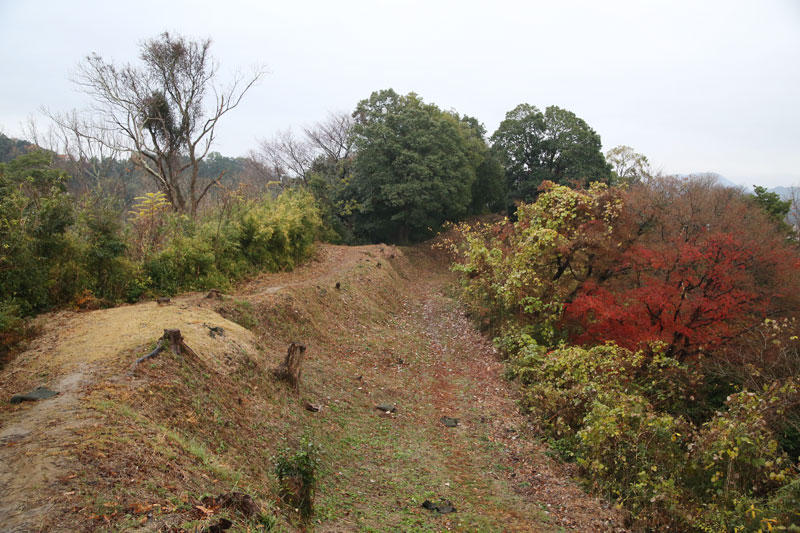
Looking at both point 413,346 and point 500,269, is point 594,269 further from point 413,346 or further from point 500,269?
point 413,346

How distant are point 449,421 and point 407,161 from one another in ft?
68.2

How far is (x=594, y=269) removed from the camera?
42.5 ft

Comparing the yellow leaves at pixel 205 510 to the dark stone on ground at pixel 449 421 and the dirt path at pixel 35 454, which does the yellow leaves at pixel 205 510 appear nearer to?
the dirt path at pixel 35 454

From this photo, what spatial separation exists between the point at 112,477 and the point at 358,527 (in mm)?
2635

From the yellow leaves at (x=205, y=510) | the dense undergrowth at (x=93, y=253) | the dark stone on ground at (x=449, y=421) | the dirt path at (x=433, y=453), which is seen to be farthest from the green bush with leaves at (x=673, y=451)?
the dense undergrowth at (x=93, y=253)

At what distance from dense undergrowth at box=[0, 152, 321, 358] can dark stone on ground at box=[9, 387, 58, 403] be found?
84.9 inches

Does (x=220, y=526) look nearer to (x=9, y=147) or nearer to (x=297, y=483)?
(x=297, y=483)

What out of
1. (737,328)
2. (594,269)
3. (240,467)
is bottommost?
(240,467)

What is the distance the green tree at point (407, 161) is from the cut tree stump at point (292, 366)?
19.9 m

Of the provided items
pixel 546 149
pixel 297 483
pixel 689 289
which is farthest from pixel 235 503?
pixel 546 149

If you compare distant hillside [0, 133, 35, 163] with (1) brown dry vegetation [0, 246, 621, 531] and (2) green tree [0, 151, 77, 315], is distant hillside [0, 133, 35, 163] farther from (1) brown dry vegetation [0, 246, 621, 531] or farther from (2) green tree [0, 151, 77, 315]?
(1) brown dry vegetation [0, 246, 621, 531]

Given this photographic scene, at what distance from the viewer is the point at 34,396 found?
468 centimetres

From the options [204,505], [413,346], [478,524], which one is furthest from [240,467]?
[413,346]

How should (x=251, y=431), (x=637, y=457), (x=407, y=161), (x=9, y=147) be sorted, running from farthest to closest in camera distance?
(x=9, y=147) → (x=407, y=161) → (x=637, y=457) → (x=251, y=431)
